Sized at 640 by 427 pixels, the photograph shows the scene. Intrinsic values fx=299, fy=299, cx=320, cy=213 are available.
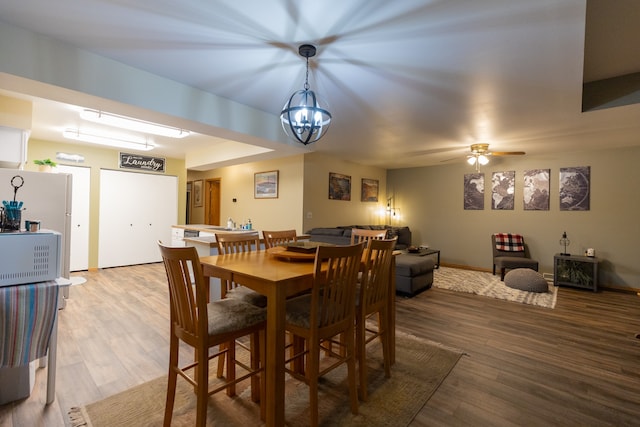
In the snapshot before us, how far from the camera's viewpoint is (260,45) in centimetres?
212

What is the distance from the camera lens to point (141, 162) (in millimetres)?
6172

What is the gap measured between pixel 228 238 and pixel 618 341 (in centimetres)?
378

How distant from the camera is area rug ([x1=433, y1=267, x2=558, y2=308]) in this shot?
413 cm

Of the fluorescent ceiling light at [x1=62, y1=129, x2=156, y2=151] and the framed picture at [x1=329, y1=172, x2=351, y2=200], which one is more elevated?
the fluorescent ceiling light at [x1=62, y1=129, x2=156, y2=151]

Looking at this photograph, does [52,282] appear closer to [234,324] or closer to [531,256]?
[234,324]

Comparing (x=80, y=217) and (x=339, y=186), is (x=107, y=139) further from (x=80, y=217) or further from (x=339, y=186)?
(x=339, y=186)

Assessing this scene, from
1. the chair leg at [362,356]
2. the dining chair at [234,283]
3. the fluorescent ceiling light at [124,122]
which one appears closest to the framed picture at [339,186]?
the fluorescent ceiling light at [124,122]

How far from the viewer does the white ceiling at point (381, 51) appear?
5.74ft

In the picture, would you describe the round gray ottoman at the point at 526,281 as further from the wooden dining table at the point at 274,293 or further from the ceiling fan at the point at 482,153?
the wooden dining table at the point at 274,293

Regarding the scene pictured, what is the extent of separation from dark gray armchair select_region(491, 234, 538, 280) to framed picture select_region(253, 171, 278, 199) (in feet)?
14.2

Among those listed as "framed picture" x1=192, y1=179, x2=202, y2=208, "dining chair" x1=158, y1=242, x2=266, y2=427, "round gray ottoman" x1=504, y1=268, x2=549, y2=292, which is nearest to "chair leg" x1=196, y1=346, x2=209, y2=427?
"dining chair" x1=158, y1=242, x2=266, y2=427

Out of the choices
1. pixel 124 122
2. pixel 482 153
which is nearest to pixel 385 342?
pixel 482 153

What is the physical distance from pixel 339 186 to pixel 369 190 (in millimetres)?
1169

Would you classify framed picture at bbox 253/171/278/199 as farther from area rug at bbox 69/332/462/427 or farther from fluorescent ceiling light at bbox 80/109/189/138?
area rug at bbox 69/332/462/427
